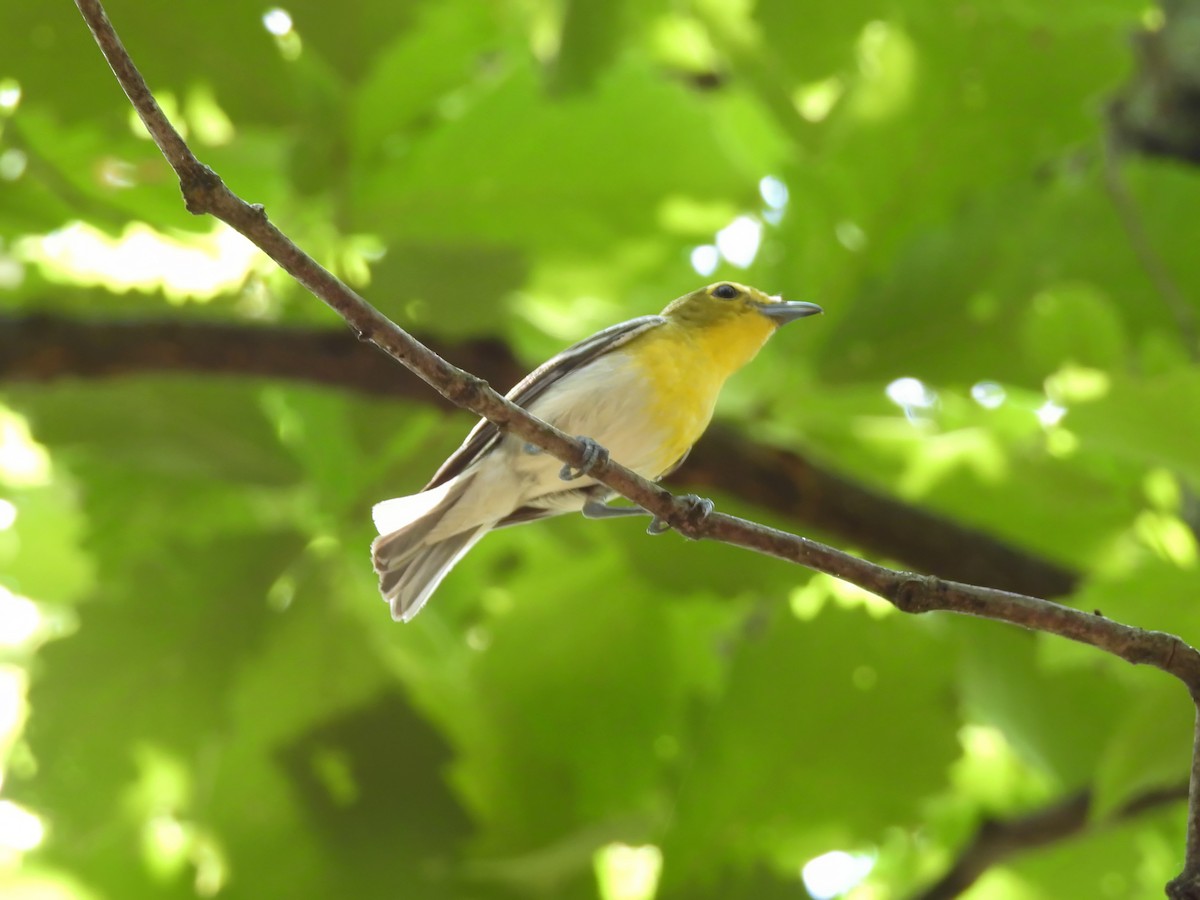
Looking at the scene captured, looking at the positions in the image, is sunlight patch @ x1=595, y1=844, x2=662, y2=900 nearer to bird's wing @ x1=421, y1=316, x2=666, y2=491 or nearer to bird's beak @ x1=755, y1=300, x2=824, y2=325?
bird's wing @ x1=421, y1=316, x2=666, y2=491

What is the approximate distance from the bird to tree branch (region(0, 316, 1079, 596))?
1.10ft

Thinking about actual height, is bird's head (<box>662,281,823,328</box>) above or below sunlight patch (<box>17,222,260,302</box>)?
below

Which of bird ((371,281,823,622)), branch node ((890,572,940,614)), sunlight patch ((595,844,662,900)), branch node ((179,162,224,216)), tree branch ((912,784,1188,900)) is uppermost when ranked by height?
bird ((371,281,823,622))

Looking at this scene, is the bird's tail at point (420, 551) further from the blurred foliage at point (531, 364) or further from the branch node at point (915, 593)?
the branch node at point (915, 593)

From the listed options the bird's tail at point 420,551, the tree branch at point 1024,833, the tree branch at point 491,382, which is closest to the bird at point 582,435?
the bird's tail at point 420,551

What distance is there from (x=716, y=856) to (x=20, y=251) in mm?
2024

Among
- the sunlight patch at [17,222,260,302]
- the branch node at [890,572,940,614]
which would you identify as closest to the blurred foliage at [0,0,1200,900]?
the sunlight patch at [17,222,260,302]

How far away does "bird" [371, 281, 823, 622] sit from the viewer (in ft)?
6.93

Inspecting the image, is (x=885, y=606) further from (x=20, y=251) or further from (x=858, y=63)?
(x=20, y=251)

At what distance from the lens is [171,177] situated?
2555 millimetres

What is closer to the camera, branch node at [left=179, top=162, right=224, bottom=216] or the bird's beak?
branch node at [left=179, top=162, right=224, bottom=216]

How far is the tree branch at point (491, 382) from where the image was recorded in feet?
8.15

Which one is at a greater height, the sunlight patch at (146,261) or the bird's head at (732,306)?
the sunlight patch at (146,261)

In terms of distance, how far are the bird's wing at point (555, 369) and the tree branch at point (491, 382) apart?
25 centimetres
